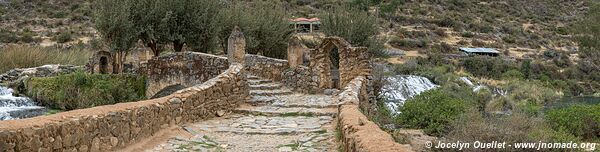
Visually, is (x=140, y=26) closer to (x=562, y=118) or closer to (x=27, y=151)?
(x=562, y=118)

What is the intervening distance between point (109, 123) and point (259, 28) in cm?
1860

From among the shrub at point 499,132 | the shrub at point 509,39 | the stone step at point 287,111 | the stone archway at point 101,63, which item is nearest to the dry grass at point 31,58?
the stone archway at point 101,63

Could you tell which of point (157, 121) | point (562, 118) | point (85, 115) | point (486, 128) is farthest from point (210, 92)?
point (562, 118)

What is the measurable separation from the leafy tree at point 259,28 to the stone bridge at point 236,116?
697cm

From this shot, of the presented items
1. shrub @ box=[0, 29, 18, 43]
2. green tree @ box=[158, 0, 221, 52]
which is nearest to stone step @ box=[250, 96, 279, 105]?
green tree @ box=[158, 0, 221, 52]

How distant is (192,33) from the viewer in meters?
21.6

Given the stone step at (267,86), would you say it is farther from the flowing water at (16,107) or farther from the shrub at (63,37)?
the shrub at (63,37)

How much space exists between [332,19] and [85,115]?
1922 cm

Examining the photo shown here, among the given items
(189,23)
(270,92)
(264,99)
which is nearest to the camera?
(264,99)

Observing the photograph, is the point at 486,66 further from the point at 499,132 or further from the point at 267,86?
the point at 499,132

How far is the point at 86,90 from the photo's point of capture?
1808cm

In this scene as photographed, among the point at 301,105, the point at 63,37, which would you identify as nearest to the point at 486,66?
the point at 63,37

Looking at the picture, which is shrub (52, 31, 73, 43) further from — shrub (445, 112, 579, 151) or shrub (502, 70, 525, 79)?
shrub (445, 112, 579, 151)

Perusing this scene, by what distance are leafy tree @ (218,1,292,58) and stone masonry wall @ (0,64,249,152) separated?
13549 millimetres
